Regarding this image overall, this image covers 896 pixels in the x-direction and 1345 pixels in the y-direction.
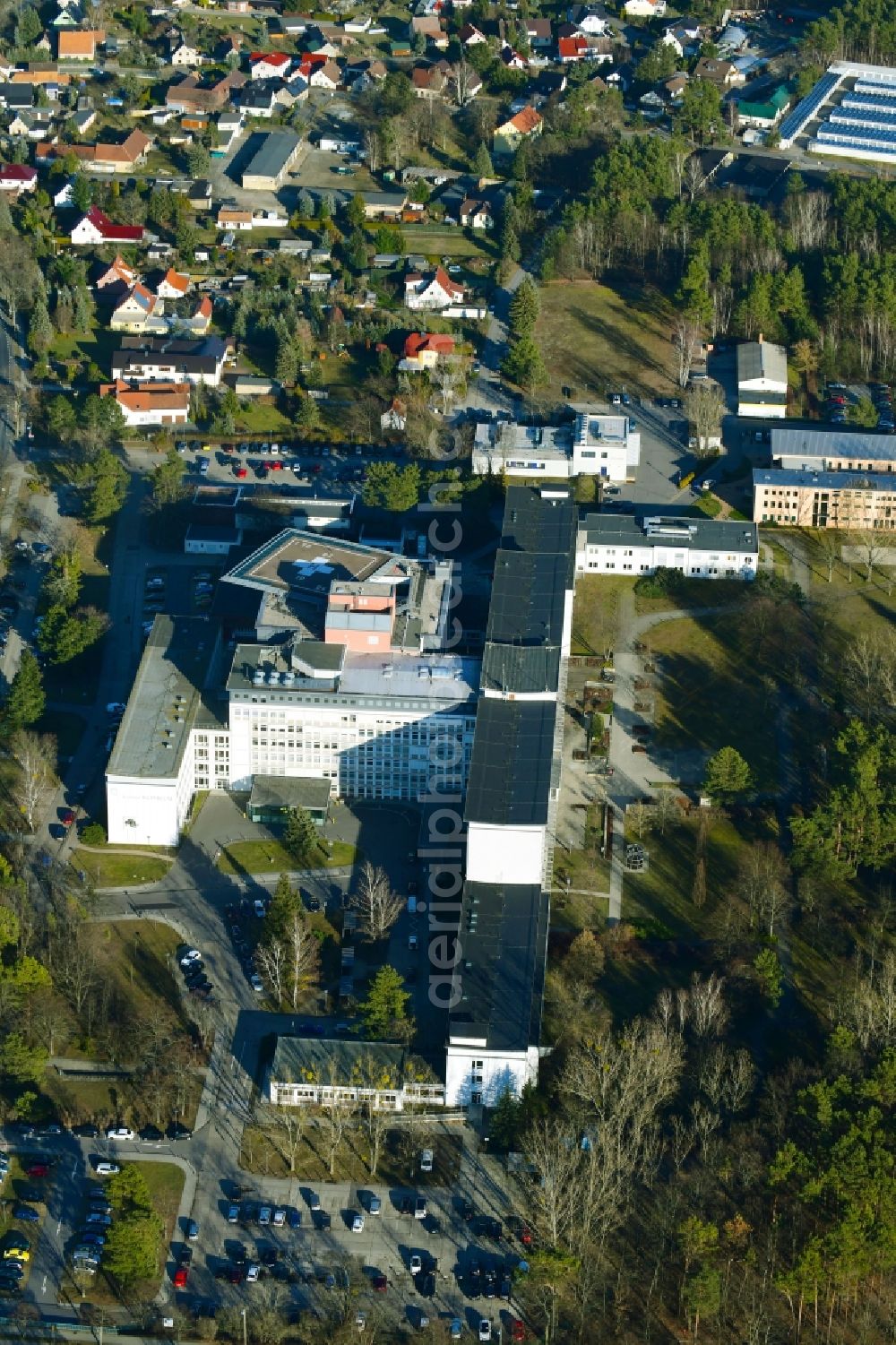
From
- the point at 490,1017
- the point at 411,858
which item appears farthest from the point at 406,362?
the point at 490,1017

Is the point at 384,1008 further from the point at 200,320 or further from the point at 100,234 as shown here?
the point at 100,234

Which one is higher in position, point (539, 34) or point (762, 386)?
point (539, 34)

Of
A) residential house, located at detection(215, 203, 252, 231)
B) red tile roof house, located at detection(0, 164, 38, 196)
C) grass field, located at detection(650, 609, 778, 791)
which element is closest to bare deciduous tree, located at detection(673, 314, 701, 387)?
grass field, located at detection(650, 609, 778, 791)

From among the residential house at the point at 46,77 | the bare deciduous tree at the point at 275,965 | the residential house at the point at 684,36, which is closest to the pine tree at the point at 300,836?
the bare deciduous tree at the point at 275,965

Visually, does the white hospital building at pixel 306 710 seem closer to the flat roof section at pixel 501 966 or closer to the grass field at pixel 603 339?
the flat roof section at pixel 501 966

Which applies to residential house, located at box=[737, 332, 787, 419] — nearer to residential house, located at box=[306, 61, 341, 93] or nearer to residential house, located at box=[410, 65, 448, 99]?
residential house, located at box=[410, 65, 448, 99]

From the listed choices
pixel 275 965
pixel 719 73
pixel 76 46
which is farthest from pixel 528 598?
pixel 76 46
